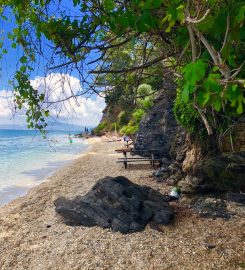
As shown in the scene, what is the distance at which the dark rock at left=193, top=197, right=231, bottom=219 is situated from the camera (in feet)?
22.2

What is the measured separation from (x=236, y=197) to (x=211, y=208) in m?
0.77

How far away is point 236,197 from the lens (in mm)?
7250

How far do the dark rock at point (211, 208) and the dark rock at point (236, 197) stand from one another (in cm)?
27

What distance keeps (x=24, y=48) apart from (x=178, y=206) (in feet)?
19.1

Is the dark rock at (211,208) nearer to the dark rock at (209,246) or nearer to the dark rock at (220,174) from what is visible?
the dark rock at (220,174)

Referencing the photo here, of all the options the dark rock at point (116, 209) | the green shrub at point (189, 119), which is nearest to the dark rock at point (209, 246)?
the dark rock at point (116, 209)

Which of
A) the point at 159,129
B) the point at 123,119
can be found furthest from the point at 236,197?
the point at 123,119

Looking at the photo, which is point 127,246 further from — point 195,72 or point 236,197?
point 195,72

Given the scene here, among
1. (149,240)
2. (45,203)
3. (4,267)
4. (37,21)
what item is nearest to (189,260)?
(149,240)

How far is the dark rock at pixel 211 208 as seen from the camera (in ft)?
22.2

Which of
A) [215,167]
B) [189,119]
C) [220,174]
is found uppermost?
[189,119]

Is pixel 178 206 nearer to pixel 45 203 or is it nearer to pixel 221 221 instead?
pixel 221 221

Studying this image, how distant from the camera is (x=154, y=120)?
55.9ft

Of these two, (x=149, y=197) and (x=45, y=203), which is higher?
(x=149, y=197)
